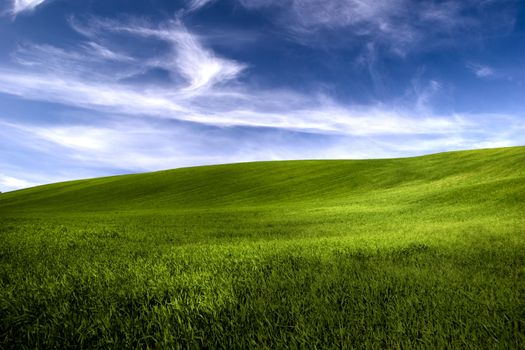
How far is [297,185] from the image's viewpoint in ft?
158

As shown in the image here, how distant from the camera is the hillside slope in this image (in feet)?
108

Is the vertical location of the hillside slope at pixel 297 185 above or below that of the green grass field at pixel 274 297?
above

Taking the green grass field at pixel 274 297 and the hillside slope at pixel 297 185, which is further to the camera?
the hillside slope at pixel 297 185

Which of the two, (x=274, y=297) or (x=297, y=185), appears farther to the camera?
(x=297, y=185)

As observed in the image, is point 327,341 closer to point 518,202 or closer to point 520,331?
point 520,331

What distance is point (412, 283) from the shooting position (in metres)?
4.41

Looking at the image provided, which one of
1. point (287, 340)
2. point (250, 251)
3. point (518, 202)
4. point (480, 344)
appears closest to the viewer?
point (480, 344)

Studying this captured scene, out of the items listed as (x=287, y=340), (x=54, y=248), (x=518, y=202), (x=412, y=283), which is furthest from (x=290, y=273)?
(x=518, y=202)

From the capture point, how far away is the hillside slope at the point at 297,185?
32812mm

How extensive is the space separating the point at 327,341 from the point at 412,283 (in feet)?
6.83

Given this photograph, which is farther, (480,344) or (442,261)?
(442,261)

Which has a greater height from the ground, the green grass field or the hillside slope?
the hillside slope

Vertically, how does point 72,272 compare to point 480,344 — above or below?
above

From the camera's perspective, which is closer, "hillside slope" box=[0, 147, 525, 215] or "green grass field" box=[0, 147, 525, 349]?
"green grass field" box=[0, 147, 525, 349]
